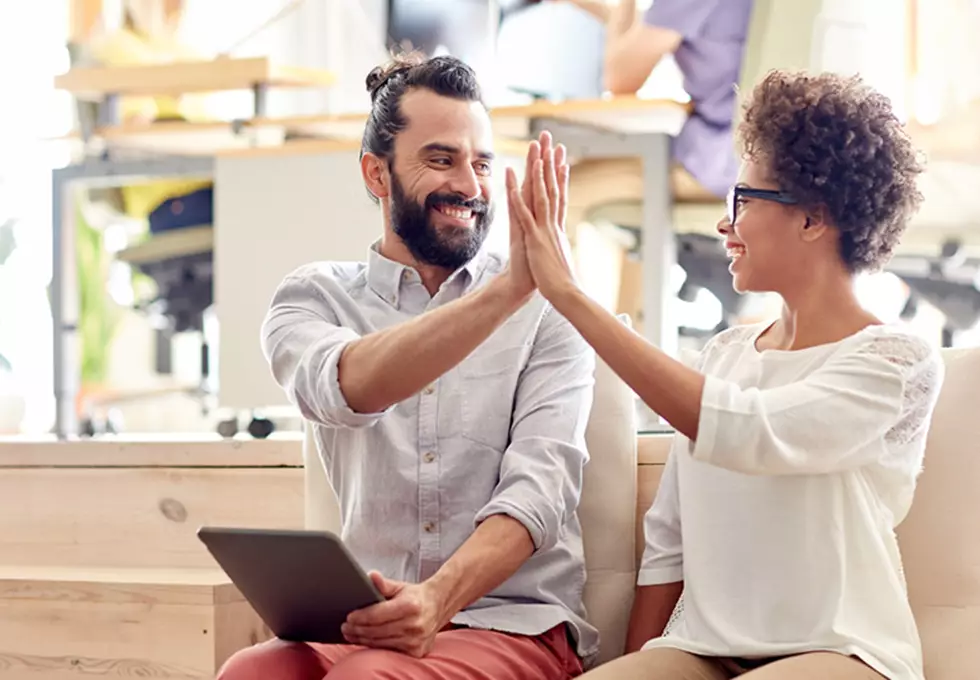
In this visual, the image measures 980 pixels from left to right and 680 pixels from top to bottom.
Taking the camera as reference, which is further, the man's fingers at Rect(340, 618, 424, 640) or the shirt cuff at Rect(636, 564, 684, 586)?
the shirt cuff at Rect(636, 564, 684, 586)

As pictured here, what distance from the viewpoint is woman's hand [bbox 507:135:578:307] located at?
4.90 feet

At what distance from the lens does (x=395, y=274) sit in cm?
179

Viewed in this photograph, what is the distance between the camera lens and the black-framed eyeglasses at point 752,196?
4.85 ft

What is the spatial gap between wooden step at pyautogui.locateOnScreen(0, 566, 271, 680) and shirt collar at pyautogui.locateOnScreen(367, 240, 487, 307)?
0.48 meters

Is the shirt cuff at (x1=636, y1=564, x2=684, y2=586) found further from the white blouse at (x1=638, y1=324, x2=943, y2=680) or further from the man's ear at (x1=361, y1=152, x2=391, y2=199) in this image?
the man's ear at (x1=361, y1=152, x2=391, y2=199)

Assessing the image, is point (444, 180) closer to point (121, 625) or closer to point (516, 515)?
point (516, 515)

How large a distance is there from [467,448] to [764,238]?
0.44 m

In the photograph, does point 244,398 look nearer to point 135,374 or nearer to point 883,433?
point 135,374

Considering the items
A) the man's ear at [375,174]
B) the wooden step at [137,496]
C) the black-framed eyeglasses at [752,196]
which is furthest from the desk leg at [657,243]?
the black-framed eyeglasses at [752,196]

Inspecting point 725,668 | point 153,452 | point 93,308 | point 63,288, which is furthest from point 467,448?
point 93,308

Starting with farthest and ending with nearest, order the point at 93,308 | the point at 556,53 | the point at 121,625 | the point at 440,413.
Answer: the point at 93,308, the point at 556,53, the point at 121,625, the point at 440,413

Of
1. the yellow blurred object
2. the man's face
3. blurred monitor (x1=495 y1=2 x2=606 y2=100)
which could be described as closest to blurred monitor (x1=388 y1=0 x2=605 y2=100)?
blurred monitor (x1=495 y1=2 x2=606 y2=100)

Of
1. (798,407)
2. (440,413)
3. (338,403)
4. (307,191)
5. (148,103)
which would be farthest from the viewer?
(148,103)

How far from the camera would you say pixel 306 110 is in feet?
12.8
